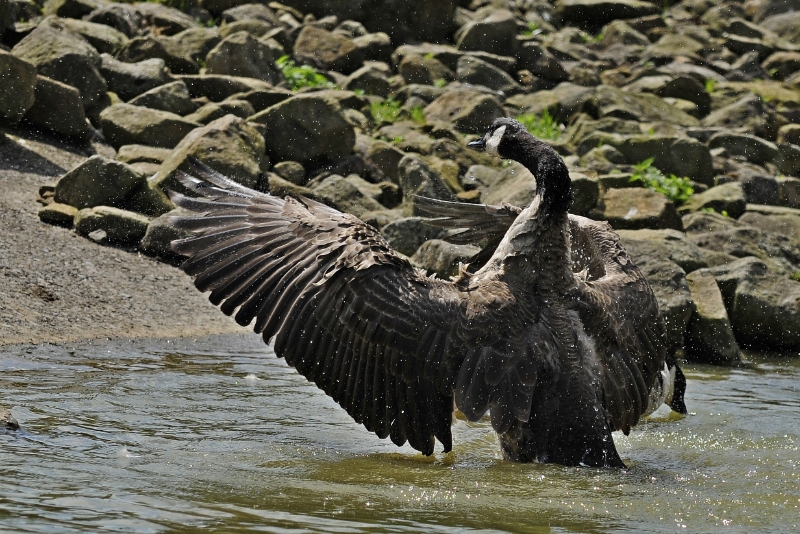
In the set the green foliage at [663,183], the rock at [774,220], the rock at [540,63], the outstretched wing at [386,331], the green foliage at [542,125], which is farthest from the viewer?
the rock at [540,63]

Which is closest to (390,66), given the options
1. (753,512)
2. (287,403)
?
(287,403)

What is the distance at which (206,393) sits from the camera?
323 inches

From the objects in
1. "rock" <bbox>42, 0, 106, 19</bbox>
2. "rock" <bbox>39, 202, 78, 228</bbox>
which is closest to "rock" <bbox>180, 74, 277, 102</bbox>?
"rock" <bbox>42, 0, 106, 19</bbox>

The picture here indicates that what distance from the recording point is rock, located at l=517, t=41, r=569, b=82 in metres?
21.2

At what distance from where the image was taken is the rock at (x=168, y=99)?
14094 millimetres

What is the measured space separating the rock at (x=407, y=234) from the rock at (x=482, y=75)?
813 centimetres

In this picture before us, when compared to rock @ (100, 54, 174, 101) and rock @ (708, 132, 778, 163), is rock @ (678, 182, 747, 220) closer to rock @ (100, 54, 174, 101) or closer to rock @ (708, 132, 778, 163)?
rock @ (708, 132, 778, 163)

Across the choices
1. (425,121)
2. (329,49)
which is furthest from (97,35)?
(425,121)

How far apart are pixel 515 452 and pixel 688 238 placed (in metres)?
6.94

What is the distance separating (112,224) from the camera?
36.9 ft

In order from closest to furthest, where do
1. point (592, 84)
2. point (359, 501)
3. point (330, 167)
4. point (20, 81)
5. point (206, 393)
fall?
point (359, 501), point (206, 393), point (20, 81), point (330, 167), point (592, 84)

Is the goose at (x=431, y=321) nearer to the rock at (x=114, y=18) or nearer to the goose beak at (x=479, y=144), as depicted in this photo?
the goose beak at (x=479, y=144)

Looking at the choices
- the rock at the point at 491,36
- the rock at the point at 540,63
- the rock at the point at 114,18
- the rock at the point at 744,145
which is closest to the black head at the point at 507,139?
the rock at the point at 114,18

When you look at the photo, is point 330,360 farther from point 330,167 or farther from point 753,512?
point 330,167
